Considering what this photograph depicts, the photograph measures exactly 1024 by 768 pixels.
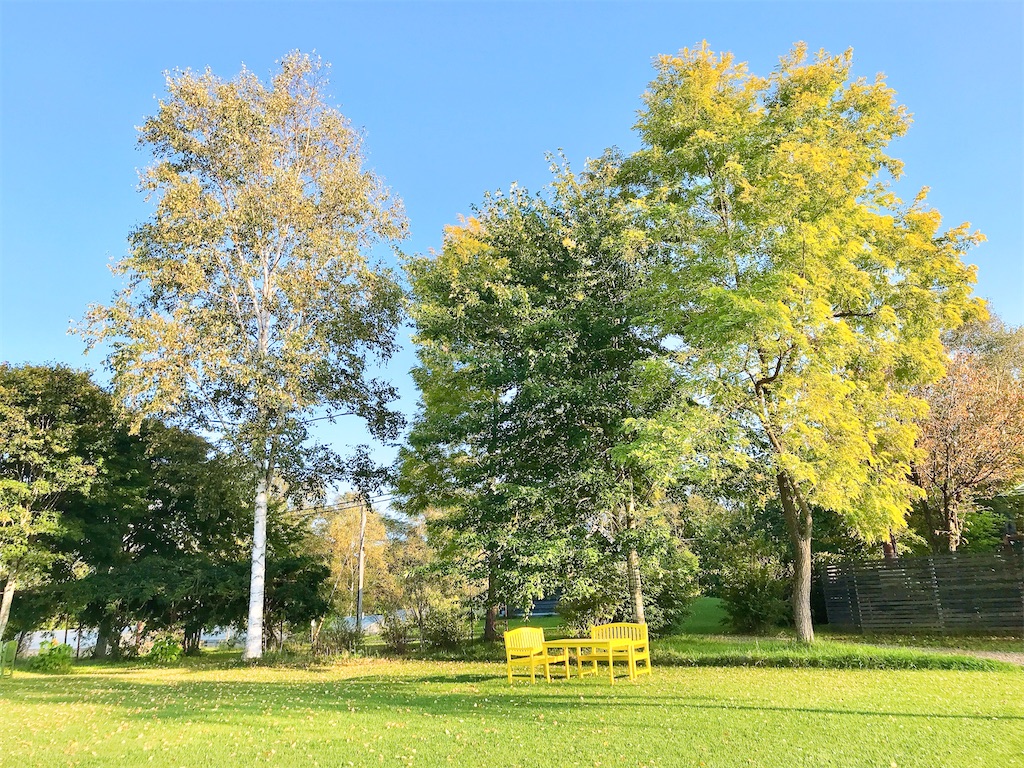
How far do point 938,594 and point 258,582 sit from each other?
61.0 ft

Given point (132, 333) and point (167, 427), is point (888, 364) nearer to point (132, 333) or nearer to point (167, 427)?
point (132, 333)

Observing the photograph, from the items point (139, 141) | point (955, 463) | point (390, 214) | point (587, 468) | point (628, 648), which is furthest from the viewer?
point (390, 214)

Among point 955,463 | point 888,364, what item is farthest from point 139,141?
point 955,463

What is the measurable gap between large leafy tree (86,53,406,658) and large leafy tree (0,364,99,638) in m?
4.45

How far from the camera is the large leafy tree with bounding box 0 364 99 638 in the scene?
18562 millimetres

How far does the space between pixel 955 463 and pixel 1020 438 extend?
1.73 meters

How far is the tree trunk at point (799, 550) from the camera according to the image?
550 inches

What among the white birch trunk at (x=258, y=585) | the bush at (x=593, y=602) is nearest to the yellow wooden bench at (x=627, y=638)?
the bush at (x=593, y=602)

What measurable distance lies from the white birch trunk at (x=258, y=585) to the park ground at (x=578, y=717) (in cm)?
535

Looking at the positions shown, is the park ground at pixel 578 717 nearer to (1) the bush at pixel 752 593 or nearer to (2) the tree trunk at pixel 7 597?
(1) the bush at pixel 752 593

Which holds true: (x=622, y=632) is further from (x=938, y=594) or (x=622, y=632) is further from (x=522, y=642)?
(x=938, y=594)

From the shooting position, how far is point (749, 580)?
63.3 ft

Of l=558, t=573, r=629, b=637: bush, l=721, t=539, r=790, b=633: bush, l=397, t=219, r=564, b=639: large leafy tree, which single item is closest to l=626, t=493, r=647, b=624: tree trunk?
l=558, t=573, r=629, b=637: bush

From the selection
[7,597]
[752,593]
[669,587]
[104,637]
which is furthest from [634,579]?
[104,637]
